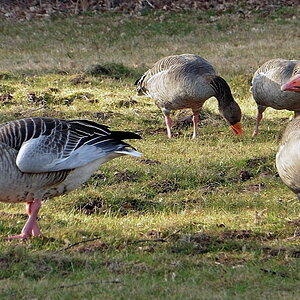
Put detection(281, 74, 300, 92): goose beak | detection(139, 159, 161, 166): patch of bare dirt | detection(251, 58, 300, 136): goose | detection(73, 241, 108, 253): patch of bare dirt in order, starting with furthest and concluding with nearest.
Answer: detection(251, 58, 300, 136): goose < detection(139, 159, 161, 166): patch of bare dirt < detection(281, 74, 300, 92): goose beak < detection(73, 241, 108, 253): patch of bare dirt

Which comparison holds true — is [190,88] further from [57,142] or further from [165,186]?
[57,142]

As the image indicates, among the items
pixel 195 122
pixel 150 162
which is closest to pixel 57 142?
pixel 150 162

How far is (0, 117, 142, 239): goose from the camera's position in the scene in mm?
6035

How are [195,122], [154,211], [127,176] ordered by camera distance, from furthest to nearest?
[195,122]
[127,176]
[154,211]

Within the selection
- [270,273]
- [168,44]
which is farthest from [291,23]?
[270,273]

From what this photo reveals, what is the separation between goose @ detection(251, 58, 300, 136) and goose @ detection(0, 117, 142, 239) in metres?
5.20

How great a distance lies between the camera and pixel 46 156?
20.1 feet

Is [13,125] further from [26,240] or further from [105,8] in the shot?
[105,8]

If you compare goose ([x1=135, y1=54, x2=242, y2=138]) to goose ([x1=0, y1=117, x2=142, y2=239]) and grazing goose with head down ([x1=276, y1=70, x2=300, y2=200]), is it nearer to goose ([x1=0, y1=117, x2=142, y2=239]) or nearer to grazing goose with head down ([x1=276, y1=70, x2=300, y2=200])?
grazing goose with head down ([x1=276, y1=70, x2=300, y2=200])

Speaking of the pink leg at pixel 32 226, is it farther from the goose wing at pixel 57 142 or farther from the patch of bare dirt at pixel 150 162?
the patch of bare dirt at pixel 150 162

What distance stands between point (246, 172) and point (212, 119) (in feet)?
11.8

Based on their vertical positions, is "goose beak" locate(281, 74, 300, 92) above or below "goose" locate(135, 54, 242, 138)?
above

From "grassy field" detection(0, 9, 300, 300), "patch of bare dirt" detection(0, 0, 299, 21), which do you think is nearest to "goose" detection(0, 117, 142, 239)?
"grassy field" detection(0, 9, 300, 300)

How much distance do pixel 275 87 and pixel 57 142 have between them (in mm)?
5802
